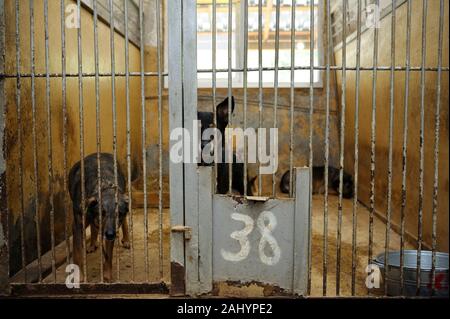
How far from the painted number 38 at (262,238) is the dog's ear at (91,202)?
132 cm

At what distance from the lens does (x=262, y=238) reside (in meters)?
3.27

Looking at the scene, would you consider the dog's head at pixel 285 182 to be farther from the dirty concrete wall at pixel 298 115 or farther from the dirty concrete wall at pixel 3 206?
the dirty concrete wall at pixel 3 206

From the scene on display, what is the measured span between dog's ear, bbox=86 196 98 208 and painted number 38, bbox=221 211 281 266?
51.9 inches

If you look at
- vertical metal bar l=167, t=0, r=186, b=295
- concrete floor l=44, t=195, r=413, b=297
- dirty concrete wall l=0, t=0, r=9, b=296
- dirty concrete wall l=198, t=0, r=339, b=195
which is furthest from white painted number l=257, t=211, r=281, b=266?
dirty concrete wall l=198, t=0, r=339, b=195

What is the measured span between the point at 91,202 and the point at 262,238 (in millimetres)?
1628

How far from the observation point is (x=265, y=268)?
3291 mm

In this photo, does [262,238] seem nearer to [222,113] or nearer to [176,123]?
[176,123]

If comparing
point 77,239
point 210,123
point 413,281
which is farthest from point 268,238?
point 210,123
